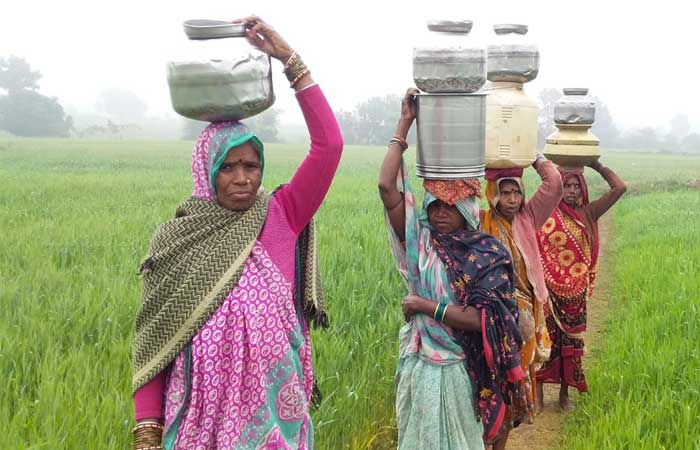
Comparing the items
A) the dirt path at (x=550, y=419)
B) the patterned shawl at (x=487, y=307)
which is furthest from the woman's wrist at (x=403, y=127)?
the dirt path at (x=550, y=419)

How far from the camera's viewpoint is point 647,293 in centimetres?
623

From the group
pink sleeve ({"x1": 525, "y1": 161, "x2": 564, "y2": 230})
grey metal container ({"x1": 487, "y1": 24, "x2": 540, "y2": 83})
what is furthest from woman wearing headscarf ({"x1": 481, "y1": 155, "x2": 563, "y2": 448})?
grey metal container ({"x1": 487, "y1": 24, "x2": 540, "y2": 83})

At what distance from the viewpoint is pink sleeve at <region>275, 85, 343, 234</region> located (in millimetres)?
2045

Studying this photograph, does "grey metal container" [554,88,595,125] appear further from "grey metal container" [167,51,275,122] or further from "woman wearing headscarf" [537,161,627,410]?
"grey metal container" [167,51,275,122]

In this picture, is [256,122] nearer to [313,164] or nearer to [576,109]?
[576,109]

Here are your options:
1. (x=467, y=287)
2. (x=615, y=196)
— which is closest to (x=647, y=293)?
(x=615, y=196)

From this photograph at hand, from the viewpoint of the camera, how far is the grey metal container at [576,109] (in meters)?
4.18

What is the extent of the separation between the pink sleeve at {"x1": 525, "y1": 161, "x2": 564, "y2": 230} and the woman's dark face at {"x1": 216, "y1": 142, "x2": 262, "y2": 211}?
1.95 metres

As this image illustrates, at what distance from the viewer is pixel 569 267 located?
4660 millimetres

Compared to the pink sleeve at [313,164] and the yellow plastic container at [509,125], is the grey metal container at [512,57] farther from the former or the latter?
the pink sleeve at [313,164]

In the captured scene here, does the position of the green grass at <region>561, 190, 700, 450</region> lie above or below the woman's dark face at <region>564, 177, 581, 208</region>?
below

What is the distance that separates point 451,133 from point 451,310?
0.72 metres

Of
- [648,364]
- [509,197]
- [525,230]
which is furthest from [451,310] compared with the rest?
[648,364]

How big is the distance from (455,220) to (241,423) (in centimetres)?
125
